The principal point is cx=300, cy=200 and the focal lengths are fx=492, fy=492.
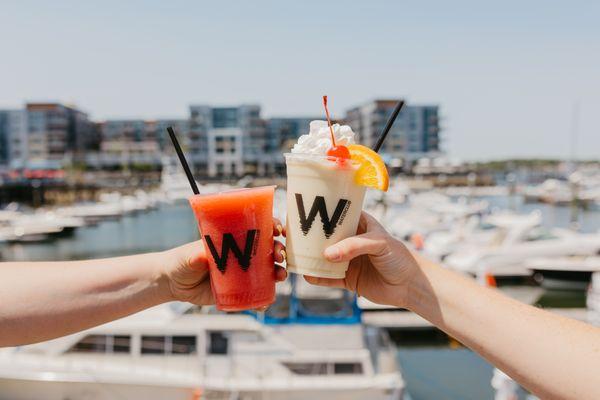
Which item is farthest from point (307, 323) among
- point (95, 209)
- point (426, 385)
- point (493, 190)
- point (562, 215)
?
point (493, 190)

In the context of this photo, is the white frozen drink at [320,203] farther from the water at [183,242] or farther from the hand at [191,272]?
the water at [183,242]

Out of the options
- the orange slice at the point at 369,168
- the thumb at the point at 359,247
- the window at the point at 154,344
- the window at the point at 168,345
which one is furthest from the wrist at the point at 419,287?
the window at the point at 154,344

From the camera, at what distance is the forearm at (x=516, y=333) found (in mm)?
1107

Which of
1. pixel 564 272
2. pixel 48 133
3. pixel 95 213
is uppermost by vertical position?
pixel 48 133

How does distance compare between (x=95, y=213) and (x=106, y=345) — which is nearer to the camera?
(x=106, y=345)

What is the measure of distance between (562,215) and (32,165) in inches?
Answer: 2489

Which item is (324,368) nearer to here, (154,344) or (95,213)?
(154,344)

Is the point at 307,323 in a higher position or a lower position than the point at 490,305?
lower

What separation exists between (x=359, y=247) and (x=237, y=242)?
34 centimetres

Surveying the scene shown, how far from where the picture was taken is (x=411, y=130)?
82.5 metres

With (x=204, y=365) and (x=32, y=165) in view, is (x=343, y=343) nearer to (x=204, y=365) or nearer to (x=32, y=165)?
(x=204, y=365)

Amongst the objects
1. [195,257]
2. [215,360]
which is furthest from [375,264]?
[215,360]

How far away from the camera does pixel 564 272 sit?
13703 mm

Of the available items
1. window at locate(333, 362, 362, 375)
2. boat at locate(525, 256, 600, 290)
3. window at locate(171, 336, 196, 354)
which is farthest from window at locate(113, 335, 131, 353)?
boat at locate(525, 256, 600, 290)
